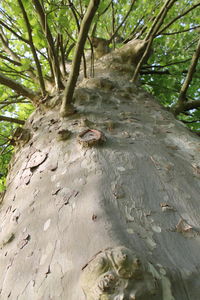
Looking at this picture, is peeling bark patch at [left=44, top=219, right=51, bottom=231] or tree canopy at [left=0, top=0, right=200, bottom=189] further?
tree canopy at [left=0, top=0, right=200, bottom=189]

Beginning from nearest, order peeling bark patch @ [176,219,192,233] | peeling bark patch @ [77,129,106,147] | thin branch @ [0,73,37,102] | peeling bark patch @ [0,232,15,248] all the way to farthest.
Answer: peeling bark patch @ [176,219,192,233], peeling bark patch @ [0,232,15,248], peeling bark patch @ [77,129,106,147], thin branch @ [0,73,37,102]

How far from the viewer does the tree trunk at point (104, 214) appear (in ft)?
2.27

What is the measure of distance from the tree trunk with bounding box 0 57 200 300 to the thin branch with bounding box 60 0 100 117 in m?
0.11

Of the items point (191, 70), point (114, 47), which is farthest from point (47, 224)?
point (114, 47)

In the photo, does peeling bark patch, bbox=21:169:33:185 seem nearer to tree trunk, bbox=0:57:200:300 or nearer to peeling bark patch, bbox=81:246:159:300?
tree trunk, bbox=0:57:200:300

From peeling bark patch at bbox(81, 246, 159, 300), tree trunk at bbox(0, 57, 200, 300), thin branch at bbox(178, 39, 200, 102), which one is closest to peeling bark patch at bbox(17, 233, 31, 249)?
tree trunk at bbox(0, 57, 200, 300)

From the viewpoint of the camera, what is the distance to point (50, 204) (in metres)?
1.08

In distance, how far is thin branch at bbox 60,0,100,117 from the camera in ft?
4.43

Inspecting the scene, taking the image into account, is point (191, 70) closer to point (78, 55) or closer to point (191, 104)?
point (191, 104)

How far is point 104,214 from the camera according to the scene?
91 centimetres

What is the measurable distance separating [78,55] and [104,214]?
116 centimetres

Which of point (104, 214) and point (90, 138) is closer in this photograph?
point (104, 214)

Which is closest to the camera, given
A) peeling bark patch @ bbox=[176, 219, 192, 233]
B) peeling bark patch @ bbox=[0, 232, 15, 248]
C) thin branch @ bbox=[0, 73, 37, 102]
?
peeling bark patch @ bbox=[176, 219, 192, 233]

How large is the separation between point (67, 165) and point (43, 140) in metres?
0.47
